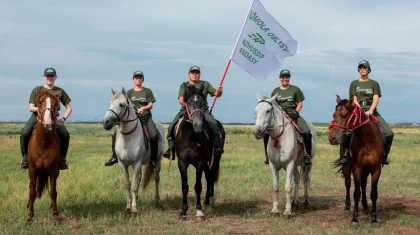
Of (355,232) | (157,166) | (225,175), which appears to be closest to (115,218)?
(157,166)

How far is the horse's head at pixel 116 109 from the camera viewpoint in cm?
1035

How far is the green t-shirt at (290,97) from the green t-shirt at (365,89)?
1.28 meters

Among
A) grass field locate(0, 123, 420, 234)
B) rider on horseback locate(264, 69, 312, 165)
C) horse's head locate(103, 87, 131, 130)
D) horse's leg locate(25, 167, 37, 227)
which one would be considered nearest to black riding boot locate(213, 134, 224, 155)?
rider on horseback locate(264, 69, 312, 165)

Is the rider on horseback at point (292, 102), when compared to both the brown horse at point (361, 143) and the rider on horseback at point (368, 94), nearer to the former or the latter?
the rider on horseback at point (368, 94)

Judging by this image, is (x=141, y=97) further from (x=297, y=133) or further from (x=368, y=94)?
(x=368, y=94)

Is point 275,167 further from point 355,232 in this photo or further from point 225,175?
point 225,175

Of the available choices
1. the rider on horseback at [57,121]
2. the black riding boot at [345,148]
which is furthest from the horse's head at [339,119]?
the rider on horseback at [57,121]

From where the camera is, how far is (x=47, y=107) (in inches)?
367

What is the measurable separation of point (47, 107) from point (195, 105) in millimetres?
2836

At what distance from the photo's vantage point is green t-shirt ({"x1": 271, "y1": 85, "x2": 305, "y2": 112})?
38.5ft

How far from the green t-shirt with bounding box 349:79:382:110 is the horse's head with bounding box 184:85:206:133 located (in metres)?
3.34

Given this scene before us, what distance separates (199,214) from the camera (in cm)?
1059

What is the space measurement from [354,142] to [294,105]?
7.14ft

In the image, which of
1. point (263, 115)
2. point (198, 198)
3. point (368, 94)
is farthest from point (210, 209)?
point (368, 94)
